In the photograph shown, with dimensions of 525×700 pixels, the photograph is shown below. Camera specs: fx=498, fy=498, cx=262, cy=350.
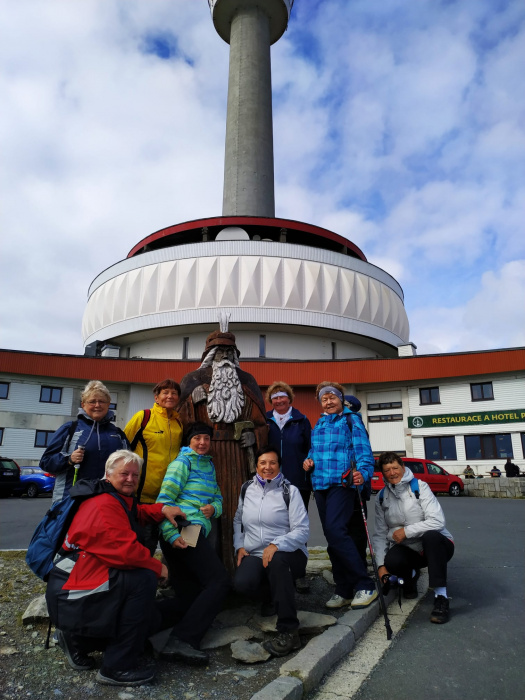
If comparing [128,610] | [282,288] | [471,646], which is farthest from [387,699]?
[282,288]

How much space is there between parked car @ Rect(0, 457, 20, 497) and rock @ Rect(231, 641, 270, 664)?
17.1 meters

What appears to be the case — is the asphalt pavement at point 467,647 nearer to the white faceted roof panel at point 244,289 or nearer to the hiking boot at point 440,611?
the hiking boot at point 440,611

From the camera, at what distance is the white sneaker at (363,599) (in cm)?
436

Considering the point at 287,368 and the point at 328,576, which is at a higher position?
the point at 287,368

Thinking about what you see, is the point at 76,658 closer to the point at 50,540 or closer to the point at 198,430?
the point at 50,540

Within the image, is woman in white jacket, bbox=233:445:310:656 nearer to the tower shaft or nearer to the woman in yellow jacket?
the woman in yellow jacket

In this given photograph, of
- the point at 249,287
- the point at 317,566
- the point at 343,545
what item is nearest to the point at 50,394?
the point at 249,287

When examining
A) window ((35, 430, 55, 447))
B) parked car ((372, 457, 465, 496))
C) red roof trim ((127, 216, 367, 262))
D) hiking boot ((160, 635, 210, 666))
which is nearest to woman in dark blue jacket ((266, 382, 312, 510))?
hiking boot ((160, 635, 210, 666))

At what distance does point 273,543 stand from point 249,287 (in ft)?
85.3

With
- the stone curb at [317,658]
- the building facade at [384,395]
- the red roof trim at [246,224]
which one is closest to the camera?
the stone curb at [317,658]

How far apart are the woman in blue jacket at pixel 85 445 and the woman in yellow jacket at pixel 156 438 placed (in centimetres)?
17

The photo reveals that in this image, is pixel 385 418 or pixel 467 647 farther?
pixel 385 418

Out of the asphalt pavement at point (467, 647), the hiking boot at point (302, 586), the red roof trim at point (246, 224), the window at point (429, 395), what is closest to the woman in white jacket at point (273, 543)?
the asphalt pavement at point (467, 647)

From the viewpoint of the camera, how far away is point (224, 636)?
12.6 feet
